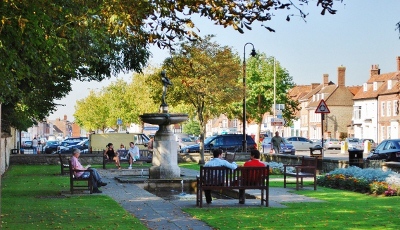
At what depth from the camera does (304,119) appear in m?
125

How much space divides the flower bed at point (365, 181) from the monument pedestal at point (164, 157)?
16.8 feet

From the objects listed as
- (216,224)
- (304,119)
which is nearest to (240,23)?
(216,224)

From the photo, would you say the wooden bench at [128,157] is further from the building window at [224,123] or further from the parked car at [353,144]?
the building window at [224,123]

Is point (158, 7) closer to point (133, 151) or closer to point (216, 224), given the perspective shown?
point (216, 224)

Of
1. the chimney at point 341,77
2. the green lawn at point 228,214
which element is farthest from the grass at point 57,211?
the chimney at point 341,77

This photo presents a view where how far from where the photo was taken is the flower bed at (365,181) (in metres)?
20.3

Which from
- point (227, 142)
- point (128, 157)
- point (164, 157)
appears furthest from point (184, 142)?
point (164, 157)

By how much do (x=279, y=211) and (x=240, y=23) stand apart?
7003 mm

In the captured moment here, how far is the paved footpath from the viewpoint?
552 inches

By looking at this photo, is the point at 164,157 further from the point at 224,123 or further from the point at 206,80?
the point at 224,123

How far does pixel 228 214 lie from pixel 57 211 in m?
3.59

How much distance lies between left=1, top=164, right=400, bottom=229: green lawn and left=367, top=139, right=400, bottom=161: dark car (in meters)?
15.9

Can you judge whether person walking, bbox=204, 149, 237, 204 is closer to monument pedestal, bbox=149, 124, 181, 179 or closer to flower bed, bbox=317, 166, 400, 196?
flower bed, bbox=317, 166, 400, 196

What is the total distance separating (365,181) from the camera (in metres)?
21.5
